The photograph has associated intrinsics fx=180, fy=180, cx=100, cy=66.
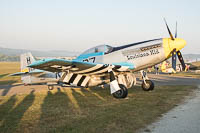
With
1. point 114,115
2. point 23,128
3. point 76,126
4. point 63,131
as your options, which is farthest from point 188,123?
point 23,128

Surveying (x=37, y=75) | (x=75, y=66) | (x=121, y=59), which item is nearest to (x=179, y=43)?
(x=121, y=59)

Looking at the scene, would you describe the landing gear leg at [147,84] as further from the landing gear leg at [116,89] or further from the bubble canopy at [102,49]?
the landing gear leg at [116,89]

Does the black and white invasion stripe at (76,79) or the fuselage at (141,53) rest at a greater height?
the fuselage at (141,53)

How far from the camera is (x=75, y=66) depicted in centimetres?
650

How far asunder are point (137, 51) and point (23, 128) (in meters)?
5.41

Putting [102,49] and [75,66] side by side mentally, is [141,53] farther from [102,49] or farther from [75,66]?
[75,66]

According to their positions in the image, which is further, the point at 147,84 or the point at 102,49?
the point at 147,84

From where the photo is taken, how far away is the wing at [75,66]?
5.60 metres

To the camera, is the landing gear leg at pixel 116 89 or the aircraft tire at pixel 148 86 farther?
the aircraft tire at pixel 148 86

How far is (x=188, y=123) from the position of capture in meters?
3.91

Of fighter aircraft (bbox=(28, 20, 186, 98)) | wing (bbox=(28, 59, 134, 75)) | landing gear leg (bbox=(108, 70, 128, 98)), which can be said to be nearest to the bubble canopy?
fighter aircraft (bbox=(28, 20, 186, 98))

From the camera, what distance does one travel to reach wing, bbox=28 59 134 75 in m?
5.60

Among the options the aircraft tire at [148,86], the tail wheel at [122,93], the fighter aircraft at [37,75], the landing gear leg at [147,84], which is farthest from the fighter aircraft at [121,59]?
the fighter aircraft at [37,75]

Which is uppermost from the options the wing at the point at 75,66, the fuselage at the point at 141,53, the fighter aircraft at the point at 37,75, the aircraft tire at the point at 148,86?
the fuselage at the point at 141,53
